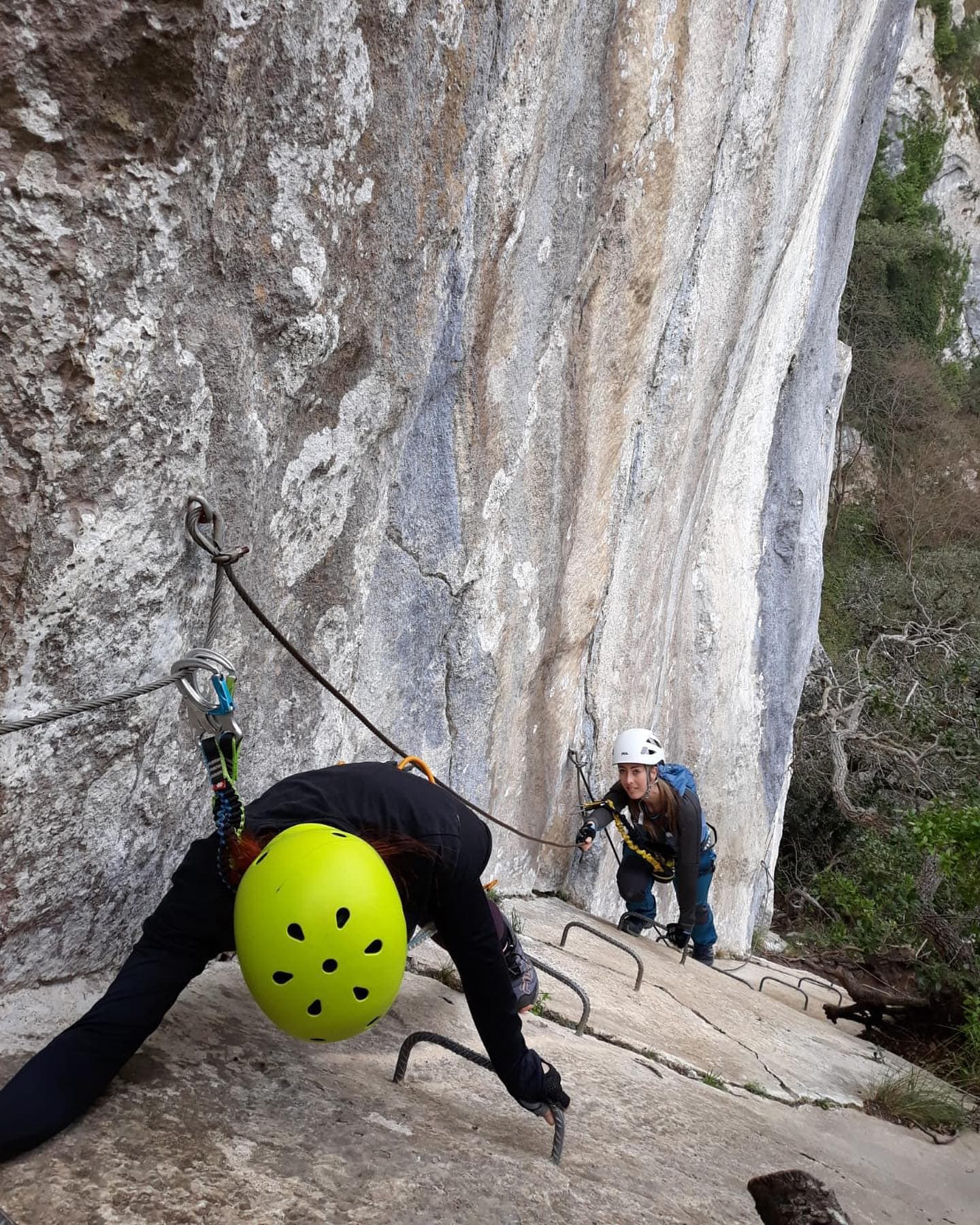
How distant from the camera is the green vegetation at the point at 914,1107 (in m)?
4.30

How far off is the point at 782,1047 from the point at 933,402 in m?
20.2

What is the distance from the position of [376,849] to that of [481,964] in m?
0.37

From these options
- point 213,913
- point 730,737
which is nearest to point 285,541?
point 213,913

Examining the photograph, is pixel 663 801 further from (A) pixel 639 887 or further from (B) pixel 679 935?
(B) pixel 679 935

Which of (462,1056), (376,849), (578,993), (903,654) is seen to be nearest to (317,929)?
(376,849)

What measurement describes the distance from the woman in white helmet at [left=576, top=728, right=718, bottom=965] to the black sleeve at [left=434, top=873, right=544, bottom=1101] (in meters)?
3.51

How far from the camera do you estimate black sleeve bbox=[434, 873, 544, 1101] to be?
2.18m

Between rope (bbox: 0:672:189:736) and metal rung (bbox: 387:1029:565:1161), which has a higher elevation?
rope (bbox: 0:672:189:736)

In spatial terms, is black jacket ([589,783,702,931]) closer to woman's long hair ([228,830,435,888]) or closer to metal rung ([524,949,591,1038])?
metal rung ([524,949,591,1038])

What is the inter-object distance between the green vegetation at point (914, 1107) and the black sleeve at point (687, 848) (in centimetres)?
150

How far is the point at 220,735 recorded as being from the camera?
2.16 meters

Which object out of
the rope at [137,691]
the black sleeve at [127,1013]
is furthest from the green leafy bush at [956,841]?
the black sleeve at [127,1013]

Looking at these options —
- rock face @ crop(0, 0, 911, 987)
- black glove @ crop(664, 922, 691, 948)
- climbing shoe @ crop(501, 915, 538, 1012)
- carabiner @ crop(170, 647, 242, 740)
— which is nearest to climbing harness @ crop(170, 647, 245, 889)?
carabiner @ crop(170, 647, 242, 740)

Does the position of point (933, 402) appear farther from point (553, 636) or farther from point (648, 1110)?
point (648, 1110)
